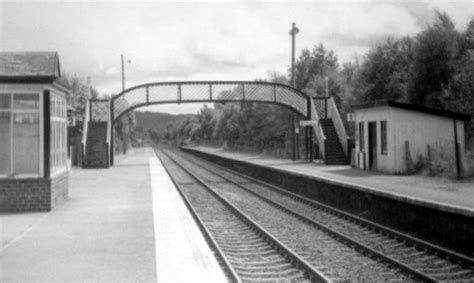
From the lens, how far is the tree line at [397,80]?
27.5m

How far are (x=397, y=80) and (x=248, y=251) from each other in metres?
27.7

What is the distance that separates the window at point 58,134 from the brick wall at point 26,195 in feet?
2.04

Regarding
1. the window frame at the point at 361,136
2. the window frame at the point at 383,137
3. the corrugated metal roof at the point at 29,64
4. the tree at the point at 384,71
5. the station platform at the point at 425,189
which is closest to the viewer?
the station platform at the point at 425,189

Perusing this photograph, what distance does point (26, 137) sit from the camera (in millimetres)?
13453

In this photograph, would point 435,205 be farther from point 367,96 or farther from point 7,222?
point 367,96

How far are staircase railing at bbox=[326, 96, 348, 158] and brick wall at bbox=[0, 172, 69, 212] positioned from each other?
796 inches

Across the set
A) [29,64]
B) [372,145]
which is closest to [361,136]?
[372,145]

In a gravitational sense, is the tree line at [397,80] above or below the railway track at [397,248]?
above

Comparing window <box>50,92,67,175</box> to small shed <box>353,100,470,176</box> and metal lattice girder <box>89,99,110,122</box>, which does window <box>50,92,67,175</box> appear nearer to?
small shed <box>353,100,470,176</box>

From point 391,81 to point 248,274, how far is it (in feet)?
97.6

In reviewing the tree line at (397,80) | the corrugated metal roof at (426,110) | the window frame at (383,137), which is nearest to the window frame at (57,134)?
the corrugated metal roof at (426,110)

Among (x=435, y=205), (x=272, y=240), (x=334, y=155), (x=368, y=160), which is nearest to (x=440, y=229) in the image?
(x=435, y=205)

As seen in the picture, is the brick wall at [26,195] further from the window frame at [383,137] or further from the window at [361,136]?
the window at [361,136]

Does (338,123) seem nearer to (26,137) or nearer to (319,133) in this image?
(319,133)
